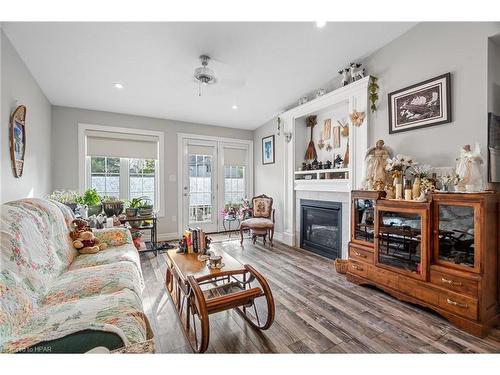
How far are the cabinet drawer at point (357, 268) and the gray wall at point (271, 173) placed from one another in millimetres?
1846

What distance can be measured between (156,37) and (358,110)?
8.08ft

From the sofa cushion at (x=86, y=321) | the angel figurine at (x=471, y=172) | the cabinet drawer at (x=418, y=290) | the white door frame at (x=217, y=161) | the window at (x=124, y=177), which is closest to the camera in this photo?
the sofa cushion at (x=86, y=321)

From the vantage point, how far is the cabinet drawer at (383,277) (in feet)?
7.21

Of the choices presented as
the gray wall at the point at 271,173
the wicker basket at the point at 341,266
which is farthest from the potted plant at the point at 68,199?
the wicker basket at the point at 341,266

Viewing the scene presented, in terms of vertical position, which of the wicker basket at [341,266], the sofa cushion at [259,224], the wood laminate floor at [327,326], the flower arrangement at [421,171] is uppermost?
the flower arrangement at [421,171]

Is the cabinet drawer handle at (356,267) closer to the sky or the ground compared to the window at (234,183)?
closer to the ground

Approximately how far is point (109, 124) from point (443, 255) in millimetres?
4927

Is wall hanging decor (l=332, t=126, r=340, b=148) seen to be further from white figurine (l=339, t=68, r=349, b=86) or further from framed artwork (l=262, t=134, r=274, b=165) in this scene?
framed artwork (l=262, t=134, r=274, b=165)

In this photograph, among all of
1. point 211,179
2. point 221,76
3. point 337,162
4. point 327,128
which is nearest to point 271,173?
point 211,179

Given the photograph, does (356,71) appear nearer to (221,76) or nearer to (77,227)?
(221,76)

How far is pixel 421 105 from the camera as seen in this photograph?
234 cm

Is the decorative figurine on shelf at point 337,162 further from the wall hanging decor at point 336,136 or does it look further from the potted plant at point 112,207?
the potted plant at point 112,207

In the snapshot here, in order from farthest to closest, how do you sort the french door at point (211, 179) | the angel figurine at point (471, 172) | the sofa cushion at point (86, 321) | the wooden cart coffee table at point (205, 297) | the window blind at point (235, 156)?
the window blind at point (235, 156)
the french door at point (211, 179)
the angel figurine at point (471, 172)
the wooden cart coffee table at point (205, 297)
the sofa cushion at point (86, 321)
